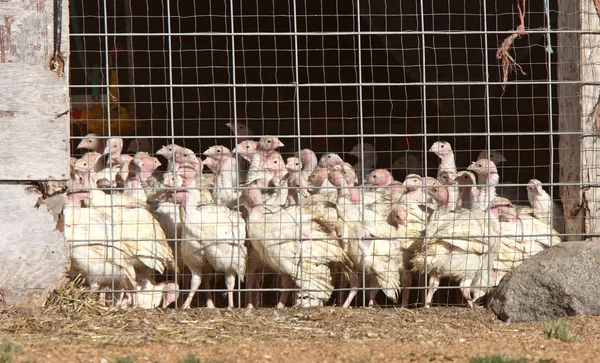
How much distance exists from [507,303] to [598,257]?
2.53 ft

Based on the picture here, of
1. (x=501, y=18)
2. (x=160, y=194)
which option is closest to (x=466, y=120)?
(x=501, y=18)

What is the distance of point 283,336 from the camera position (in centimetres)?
585

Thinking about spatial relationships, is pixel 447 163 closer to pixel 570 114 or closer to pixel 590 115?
pixel 570 114

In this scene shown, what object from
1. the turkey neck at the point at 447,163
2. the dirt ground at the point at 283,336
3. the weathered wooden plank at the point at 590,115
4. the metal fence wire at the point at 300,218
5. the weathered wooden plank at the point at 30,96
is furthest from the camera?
the turkey neck at the point at 447,163

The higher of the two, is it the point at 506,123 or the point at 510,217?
the point at 506,123

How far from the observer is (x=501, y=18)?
11328mm

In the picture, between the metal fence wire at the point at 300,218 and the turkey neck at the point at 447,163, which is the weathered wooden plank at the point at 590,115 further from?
the turkey neck at the point at 447,163

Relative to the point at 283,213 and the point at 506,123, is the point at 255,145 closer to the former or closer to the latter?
the point at 283,213

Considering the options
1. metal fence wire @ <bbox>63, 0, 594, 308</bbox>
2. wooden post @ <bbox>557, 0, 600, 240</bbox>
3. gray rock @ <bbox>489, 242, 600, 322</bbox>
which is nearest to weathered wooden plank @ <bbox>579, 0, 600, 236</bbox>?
wooden post @ <bbox>557, 0, 600, 240</bbox>

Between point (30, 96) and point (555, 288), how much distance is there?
162 inches

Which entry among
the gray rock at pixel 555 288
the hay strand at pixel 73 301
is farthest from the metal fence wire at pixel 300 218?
the gray rock at pixel 555 288

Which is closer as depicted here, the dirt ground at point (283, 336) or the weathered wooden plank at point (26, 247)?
the dirt ground at point (283, 336)

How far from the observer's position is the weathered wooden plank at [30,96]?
641cm

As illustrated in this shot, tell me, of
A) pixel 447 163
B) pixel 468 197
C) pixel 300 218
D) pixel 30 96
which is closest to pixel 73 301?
pixel 30 96
